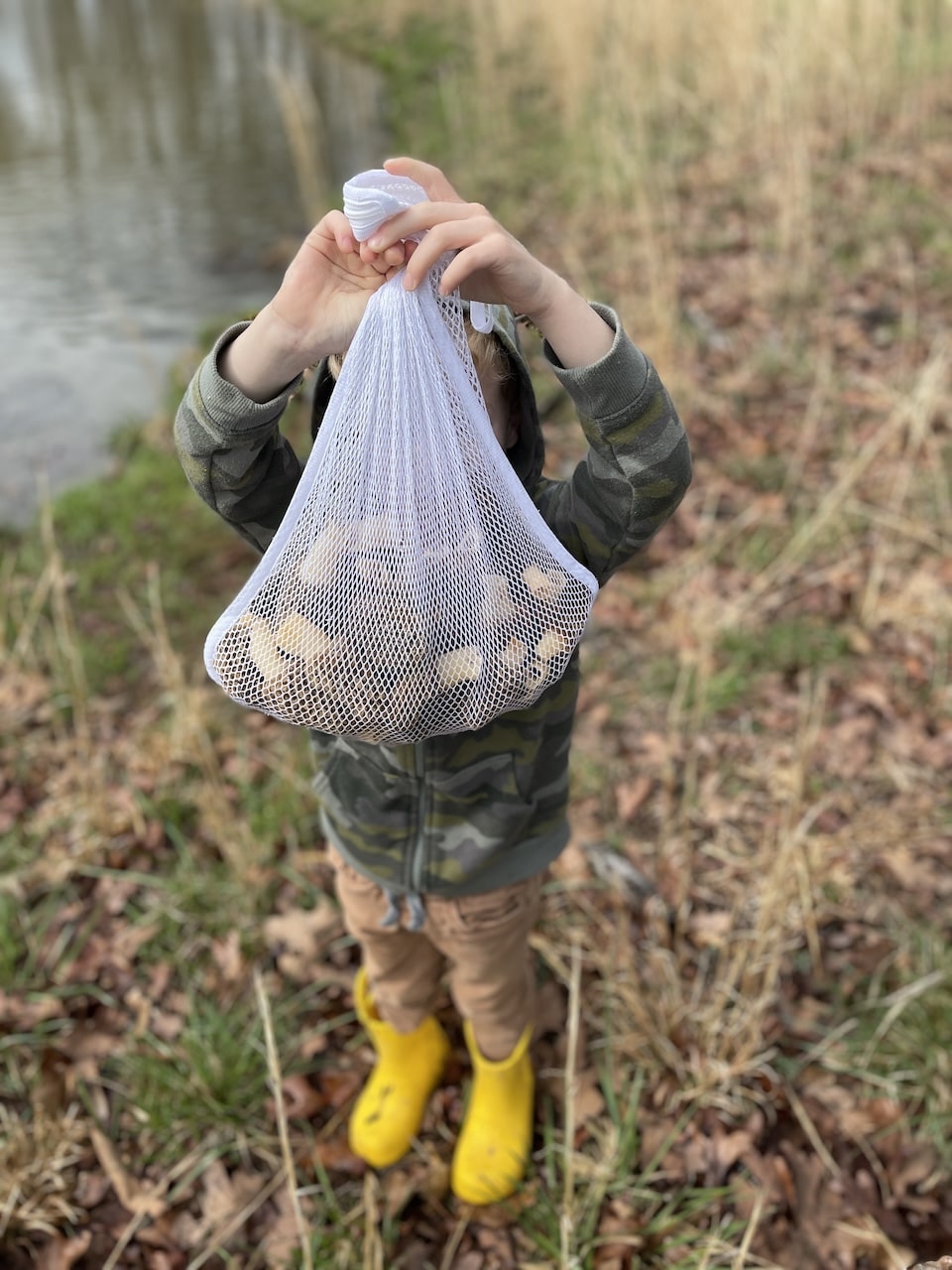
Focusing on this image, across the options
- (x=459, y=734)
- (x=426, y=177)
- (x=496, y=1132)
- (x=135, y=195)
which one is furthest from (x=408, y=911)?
(x=135, y=195)

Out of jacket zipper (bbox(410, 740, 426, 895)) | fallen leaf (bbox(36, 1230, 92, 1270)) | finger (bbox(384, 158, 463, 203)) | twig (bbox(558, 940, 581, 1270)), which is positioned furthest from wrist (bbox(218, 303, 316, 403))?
fallen leaf (bbox(36, 1230, 92, 1270))

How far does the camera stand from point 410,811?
1.55 metres

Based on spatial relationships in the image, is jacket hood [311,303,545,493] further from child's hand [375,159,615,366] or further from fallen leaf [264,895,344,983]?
fallen leaf [264,895,344,983]

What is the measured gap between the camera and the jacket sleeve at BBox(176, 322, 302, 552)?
121cm

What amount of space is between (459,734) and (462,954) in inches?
19.8

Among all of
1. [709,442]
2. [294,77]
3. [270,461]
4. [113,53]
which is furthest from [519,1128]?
[113,53]

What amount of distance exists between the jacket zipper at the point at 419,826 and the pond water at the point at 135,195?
9.41 feet

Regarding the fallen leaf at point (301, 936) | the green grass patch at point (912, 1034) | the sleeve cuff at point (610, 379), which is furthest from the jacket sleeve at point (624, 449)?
the fallen leaf at point (301, 936)

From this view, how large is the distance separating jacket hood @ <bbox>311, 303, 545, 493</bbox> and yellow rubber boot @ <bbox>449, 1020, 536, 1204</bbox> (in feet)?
3.97

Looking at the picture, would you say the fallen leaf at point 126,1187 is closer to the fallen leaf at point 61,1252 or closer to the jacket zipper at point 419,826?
the fallen leaf at point 61,1252

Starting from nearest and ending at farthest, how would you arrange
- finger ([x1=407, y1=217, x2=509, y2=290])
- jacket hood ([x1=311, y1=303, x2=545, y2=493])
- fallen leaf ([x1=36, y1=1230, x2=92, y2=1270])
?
finger ([x1=407, y1=217, x2=509, y2=290]) → jacket hood ([x1=311, y1=303, x2=545, y2=493]) → fallen leaf ([x1=36, y1=1230, x2=92, y2=1270])

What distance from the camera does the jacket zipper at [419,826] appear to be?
1479 mm

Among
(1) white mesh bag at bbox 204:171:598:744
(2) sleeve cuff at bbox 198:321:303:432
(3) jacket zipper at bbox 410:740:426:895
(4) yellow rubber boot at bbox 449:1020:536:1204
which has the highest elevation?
(2) sleeve cuff at bbox 198:321:303:432

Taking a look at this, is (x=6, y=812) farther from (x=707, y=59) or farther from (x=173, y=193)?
(x=173, y=193)
